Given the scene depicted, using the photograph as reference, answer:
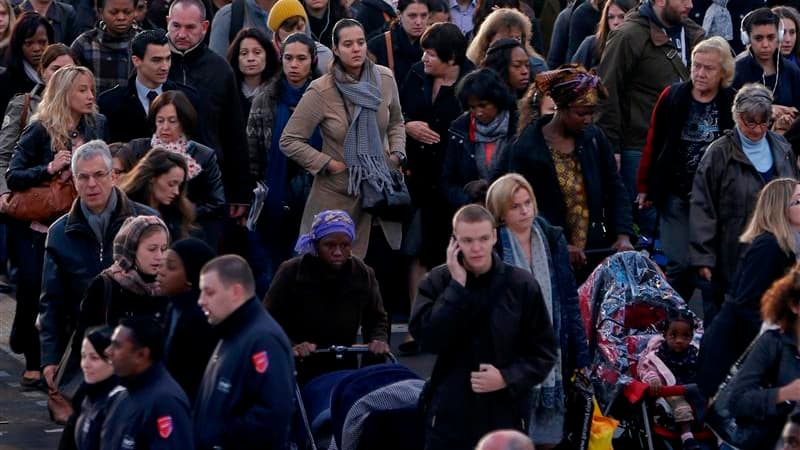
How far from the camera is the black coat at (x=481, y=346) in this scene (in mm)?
9656

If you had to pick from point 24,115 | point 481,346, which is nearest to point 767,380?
point 481,346

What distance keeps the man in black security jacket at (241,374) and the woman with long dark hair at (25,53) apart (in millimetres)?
5661

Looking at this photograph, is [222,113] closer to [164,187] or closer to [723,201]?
[164,187]

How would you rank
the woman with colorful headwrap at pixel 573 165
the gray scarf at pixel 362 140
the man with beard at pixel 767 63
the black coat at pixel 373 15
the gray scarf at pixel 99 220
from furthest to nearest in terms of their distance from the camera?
the black coat at pixel 373 15 → the man with beard at pixel 767 63 → the gray scarf at pixel 362 140 → the woman with colorful headwrap at pixel 573 165 → the gray scarf at pixel 99 220

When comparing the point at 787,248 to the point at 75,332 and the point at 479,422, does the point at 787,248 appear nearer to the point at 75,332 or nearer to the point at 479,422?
the point at 479,422

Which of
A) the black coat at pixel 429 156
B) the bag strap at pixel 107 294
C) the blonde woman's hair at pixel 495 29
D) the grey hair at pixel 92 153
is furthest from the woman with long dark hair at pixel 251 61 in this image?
the bag strap at pixel 107 294

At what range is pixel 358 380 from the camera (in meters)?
10.4

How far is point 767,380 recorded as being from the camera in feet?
32.0

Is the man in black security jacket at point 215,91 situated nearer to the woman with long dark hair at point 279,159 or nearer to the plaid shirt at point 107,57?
the woman with long dark hair at point 279,159

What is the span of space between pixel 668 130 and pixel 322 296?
10.4 feet

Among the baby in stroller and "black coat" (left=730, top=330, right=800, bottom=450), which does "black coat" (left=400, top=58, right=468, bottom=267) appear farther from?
"black coat" (left=730, top=330, right=800, bottom=450)

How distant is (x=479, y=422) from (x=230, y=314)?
4.92 ft

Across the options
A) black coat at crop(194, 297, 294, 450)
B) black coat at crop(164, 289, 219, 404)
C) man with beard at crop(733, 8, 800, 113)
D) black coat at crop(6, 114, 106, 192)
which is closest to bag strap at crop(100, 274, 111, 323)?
black coat at crop(164, 289, 219, 404)

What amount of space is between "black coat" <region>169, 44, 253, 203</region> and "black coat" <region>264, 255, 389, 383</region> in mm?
2126
